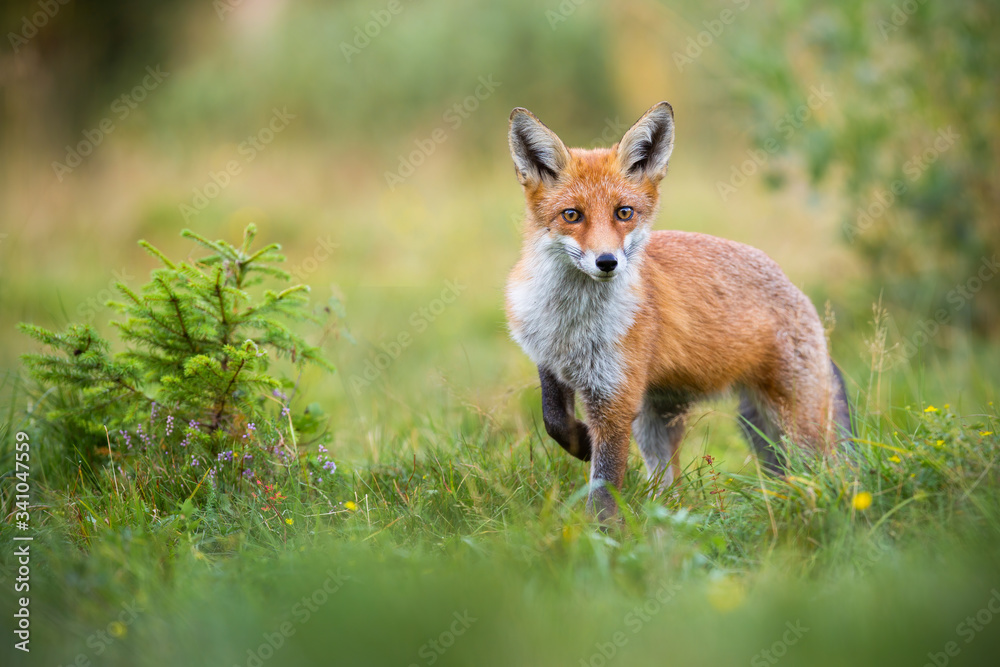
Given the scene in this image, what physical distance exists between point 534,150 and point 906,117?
5.07 meters

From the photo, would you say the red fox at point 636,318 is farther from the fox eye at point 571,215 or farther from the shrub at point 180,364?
the shrub at point 180,364

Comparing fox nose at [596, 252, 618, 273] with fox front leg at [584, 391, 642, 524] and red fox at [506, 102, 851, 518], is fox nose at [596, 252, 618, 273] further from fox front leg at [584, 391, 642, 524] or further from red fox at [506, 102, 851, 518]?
fox front leg at [584, 391, 642, 524]

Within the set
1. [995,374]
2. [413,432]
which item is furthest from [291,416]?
[995,374]

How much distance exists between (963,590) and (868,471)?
32.4 inches

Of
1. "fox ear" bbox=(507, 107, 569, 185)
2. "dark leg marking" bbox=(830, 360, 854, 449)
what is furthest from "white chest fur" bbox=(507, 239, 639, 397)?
"dark leg marking" bbox=(830, 360, 854, 449)

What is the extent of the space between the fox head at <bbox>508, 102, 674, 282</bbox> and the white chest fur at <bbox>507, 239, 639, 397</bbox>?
A: 102mm

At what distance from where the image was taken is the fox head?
386 centimetres

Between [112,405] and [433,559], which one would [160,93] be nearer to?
[112,405]

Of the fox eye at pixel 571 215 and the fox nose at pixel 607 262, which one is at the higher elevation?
the fox eye at pixel 571 215

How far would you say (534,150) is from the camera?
4.14 m

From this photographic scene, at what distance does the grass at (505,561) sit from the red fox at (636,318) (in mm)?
405

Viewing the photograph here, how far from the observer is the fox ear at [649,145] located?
407cm

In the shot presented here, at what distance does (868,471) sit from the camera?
3463mm

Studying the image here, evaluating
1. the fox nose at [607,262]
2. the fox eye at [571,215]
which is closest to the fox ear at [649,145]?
the fox eye at [571,215]
